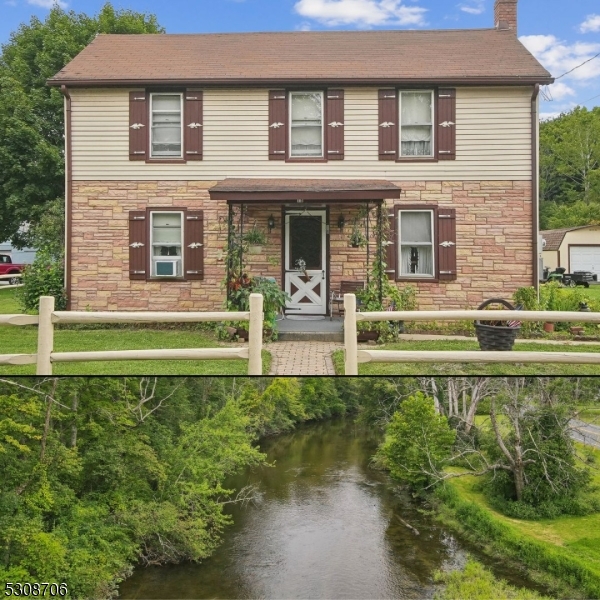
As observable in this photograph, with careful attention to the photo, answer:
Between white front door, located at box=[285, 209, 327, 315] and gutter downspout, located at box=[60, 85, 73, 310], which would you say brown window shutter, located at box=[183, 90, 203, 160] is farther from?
gutter downspout, located at box=[60, 85, 73, 310]

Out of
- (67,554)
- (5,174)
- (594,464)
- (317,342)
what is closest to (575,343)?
(317,342)

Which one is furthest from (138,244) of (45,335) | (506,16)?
(506,16)

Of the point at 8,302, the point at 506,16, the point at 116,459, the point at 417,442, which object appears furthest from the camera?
the point at 116,459

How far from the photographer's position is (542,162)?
749 centimetres

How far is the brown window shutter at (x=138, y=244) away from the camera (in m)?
8.03

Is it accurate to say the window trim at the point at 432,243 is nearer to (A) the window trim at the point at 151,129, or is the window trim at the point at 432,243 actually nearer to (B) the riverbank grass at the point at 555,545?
(A) the window trim at the point at 151,129

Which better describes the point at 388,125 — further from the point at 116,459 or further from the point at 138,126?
the point at 116,459

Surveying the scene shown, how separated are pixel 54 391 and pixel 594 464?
7833mm

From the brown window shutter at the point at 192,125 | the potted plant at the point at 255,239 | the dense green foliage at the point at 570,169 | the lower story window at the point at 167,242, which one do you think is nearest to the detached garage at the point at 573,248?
the dense green foliage at the point at 570,169

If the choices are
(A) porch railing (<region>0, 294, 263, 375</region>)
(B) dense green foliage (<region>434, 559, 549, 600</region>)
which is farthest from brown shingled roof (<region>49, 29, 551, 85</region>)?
(B) dense green foliage (<region>434, 559, 549, 600</region>)

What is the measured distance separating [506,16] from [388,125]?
1831 mm

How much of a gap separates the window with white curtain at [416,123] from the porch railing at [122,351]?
486 centimetres

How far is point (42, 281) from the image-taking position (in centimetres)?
707

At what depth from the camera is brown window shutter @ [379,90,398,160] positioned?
8055mm
